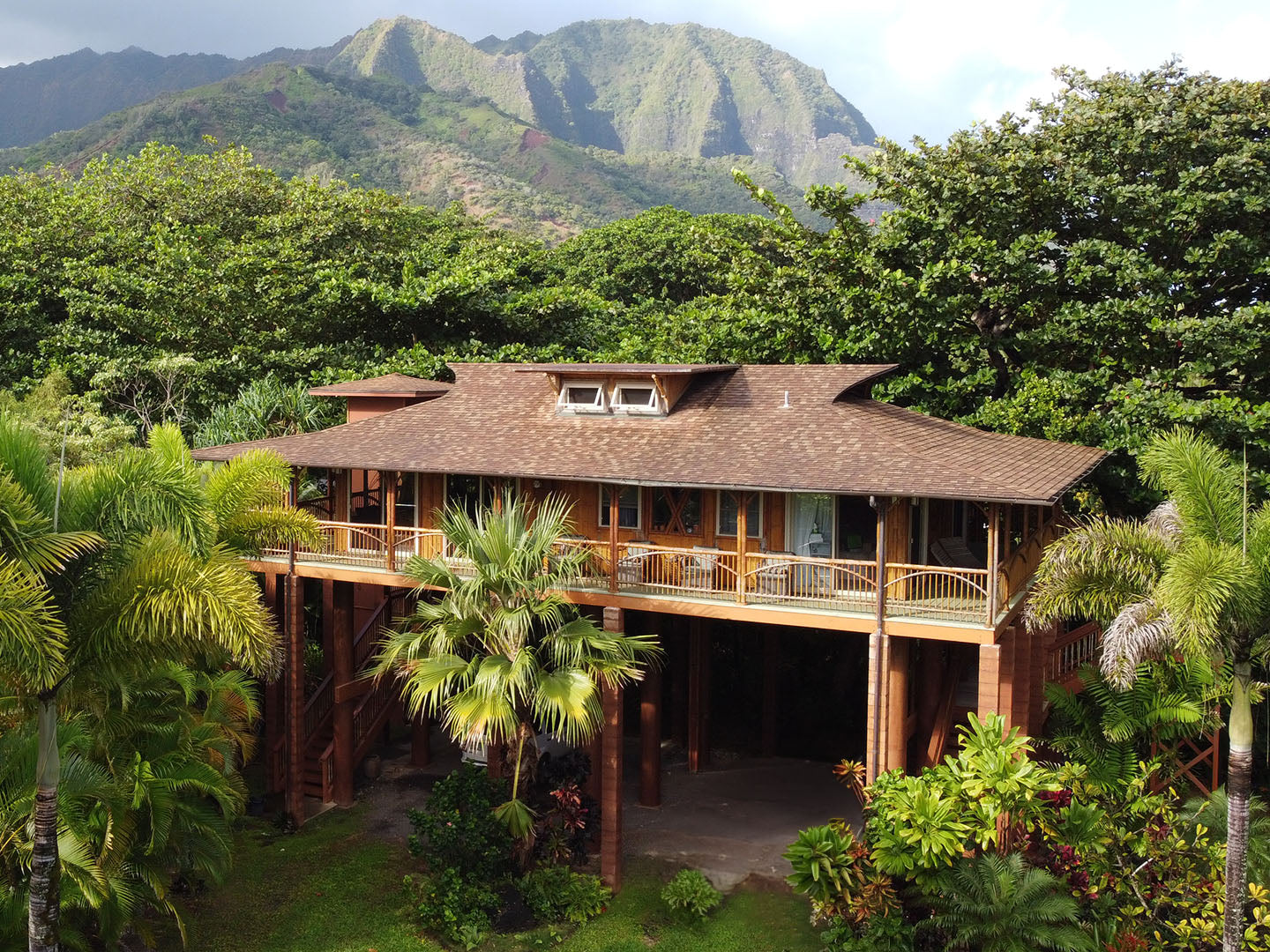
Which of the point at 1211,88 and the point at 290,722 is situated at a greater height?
the point at 1211,88

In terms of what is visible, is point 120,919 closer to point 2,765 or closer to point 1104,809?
point 2,765

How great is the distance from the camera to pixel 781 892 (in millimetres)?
19000

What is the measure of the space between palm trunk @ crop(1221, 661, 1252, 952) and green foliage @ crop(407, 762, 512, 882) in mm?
10853

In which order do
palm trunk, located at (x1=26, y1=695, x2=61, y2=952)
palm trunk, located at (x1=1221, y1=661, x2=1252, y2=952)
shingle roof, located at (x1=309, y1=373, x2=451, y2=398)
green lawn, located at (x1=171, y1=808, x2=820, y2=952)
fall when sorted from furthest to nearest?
shingle roof, located at (x1=309, y1=373, x2=451, y2=398) < green lawn, located at (x1=171, y1=808, x2=820, y2=952) < palm trunk, located at (x1=1221, y1=661, x2=1252, y2=952) < palm trunk, located at (x1=26, y1=695, x2=61, y2=952)

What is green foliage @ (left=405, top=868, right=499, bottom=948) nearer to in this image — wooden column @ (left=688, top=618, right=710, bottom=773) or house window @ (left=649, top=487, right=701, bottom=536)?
house window @ (left=649, top=487, right=701, bottom=536)

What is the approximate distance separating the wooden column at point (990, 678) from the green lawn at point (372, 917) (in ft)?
15.4

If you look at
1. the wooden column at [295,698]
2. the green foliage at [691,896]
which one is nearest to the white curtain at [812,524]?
the green foliage at [691,896]

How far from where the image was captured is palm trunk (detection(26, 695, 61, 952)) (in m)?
12.2

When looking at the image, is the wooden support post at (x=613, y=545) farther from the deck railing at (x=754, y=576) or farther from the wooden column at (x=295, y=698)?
the wooden column at (x=295, y=698)

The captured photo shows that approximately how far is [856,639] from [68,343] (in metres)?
27.2

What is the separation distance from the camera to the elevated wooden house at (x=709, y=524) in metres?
17.6

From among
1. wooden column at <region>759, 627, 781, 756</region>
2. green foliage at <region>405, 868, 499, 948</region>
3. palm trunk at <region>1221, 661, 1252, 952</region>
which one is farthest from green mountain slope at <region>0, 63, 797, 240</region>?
palm trunk at <region>1221, 661, 1252, 952</region>

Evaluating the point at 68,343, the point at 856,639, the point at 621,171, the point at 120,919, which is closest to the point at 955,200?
the point at 856,639

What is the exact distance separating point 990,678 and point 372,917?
35.3 ft
